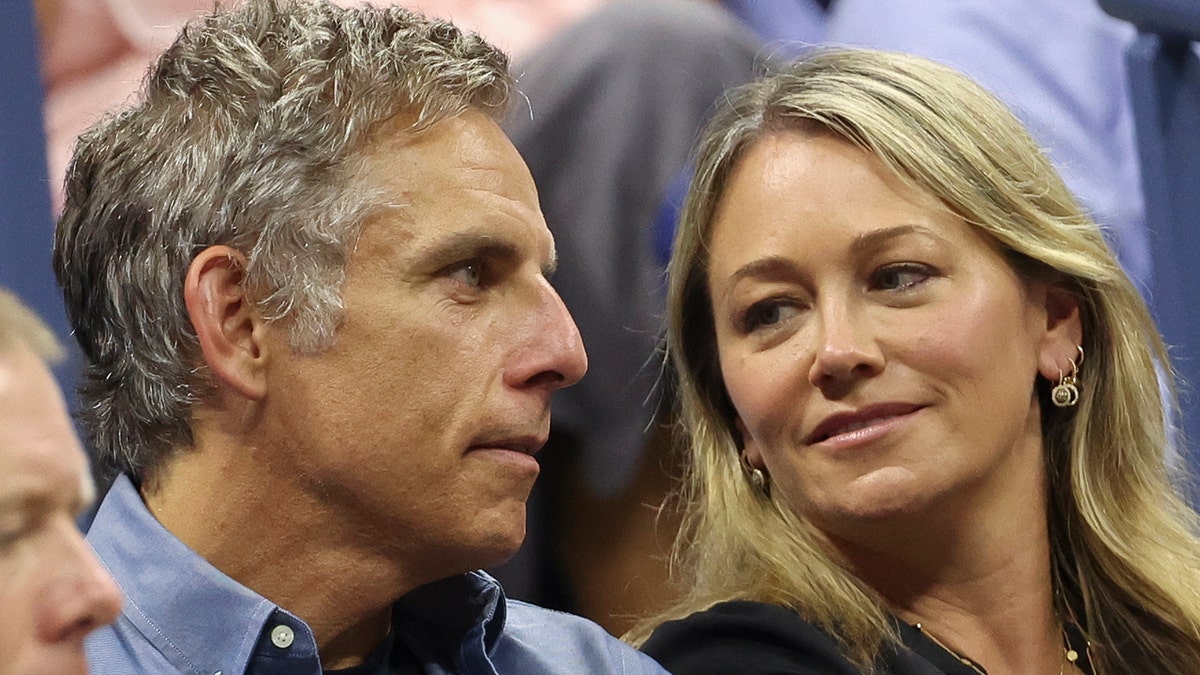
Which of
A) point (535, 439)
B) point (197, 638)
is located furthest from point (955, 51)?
point (197, 638)

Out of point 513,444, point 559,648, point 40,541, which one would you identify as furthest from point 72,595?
point 559,648

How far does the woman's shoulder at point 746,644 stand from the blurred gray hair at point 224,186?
508 mm

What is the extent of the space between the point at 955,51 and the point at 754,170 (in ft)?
2.49

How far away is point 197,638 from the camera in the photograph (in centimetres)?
125

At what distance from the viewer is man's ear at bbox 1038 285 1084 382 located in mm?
1763

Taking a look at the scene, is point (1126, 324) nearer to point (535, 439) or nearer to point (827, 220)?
point (827, 220)

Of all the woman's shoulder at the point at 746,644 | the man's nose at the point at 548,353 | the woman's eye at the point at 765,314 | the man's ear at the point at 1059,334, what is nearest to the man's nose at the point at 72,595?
the man's nose at the point at 548,353

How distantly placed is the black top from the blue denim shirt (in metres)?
0.23

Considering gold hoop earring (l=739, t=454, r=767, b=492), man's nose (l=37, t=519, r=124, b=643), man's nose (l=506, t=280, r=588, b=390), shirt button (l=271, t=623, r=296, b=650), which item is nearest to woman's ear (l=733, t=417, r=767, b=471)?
gold hoop earring (l=739, t=454, r=767, b=492)

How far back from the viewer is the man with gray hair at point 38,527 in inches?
25.5

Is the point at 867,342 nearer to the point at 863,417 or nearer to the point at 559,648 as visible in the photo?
the point at 863,417

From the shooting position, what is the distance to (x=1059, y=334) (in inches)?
69.8

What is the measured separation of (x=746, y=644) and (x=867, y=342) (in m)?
0.32

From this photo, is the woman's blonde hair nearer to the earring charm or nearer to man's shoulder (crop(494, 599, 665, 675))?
the earring charm
